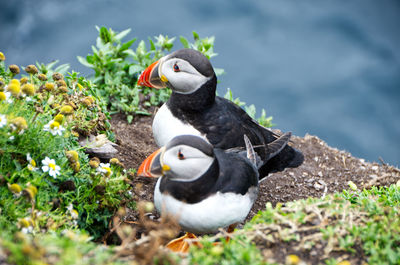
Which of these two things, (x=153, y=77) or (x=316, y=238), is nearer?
(x=316, y=238)

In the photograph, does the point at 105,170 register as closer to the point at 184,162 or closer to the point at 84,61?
the point at 184,162

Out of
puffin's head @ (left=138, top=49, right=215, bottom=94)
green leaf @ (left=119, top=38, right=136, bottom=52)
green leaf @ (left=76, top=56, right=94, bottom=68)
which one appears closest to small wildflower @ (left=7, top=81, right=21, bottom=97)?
puffin's head @ (left=138, top=49, right=215, bottom=94)

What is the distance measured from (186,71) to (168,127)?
1.77 ft

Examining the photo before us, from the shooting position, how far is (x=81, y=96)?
4.26m

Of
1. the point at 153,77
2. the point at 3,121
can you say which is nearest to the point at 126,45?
the point at 153,77

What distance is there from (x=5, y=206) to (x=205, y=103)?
1907 millimetres

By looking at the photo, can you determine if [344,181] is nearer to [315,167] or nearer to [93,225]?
[315,167]

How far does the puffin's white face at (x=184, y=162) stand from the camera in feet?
9.61

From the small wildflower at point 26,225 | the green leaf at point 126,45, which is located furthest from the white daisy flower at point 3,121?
the green leaf at point 126,45

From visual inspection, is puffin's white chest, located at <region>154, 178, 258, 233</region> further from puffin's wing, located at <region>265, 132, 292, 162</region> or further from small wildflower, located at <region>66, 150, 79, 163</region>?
puffin's wing, located at <region>265, 132, 292, 162</region>

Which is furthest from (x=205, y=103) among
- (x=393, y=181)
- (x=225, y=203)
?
(x=393, y=181)

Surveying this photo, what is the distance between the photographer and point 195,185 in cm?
300

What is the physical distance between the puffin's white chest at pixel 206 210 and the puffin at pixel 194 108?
82cm

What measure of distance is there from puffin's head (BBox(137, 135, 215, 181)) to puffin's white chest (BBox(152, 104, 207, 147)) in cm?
85
